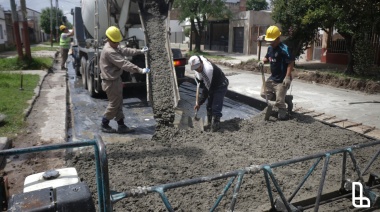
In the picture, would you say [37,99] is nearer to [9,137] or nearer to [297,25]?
[9,137]

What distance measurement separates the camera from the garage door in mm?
23031

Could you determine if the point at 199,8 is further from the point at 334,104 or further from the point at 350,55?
the point at 334,104

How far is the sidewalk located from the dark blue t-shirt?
45.4 inches

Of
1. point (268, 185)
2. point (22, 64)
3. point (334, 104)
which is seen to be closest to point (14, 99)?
point (22, 64)

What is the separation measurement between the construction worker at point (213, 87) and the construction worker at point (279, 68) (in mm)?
1025

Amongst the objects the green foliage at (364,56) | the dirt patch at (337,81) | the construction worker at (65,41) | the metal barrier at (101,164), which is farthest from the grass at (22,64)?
the green foliage at (364,56)

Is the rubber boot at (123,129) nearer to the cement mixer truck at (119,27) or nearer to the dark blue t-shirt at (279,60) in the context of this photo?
the cement mixer truck at (119,27)

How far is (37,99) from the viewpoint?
23.6 ft

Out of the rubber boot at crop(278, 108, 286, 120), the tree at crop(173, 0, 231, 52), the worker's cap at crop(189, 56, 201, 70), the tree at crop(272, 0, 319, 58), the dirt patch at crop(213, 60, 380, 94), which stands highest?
the tree at crop(173, 0, 231, 52)

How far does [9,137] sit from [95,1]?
3937 millimetres

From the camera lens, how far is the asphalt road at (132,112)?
5.32 meters

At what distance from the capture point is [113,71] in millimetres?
5254

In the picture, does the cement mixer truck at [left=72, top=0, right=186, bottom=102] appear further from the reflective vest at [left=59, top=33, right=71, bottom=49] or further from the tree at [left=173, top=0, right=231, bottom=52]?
the tree at [left=173, top=0, right=231, bottom=52]

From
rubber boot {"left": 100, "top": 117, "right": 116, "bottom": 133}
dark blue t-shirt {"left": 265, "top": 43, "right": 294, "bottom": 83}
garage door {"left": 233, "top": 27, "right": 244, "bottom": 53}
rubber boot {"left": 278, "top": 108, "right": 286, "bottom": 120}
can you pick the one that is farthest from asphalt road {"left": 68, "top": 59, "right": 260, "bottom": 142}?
garage door {"left": 233, "top": 27, "right": 244, "bottom": 53}
